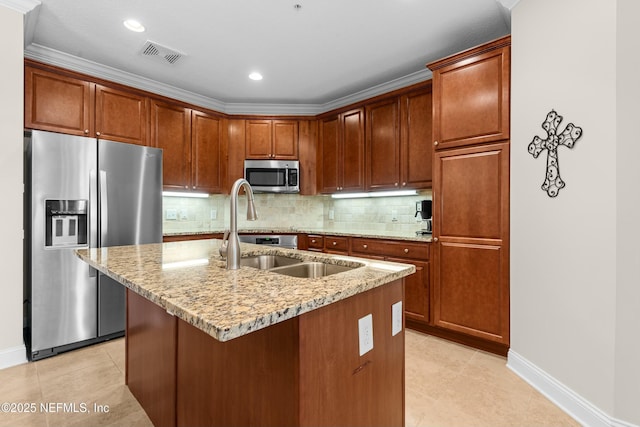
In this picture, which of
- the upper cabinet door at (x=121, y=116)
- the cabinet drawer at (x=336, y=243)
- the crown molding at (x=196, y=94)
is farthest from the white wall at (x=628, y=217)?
the upper cabinet door at (x=121, y=116)

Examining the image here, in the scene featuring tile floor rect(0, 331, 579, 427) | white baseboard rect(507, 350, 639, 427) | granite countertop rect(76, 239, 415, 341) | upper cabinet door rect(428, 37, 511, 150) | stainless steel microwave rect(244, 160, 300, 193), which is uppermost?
upper cabinet door rect(428, 37, 511, 150)

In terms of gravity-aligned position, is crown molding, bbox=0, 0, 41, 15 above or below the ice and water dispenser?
above

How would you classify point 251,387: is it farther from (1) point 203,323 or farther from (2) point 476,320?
(2) point 476,320

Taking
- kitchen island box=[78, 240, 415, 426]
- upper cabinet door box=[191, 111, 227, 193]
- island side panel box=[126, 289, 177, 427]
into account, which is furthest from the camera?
upper cabinet door box=[191, 111, 227, 193]

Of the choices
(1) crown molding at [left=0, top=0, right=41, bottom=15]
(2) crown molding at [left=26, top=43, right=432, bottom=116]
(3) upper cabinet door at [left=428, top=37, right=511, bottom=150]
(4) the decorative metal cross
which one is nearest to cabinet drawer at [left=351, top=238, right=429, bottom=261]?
(3) upper cabinet door at [left=428, top=37, right=511, bottom=150]

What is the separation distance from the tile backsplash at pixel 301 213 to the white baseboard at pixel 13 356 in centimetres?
183

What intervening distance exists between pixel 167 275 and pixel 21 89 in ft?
7.46

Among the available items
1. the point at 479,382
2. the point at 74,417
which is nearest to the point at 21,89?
the point at 74,417

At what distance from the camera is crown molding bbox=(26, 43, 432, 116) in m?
2.93

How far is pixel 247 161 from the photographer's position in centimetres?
427

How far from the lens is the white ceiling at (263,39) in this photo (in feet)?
7.72

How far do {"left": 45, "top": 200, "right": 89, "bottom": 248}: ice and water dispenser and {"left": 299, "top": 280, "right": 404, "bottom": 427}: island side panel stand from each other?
2.58 m

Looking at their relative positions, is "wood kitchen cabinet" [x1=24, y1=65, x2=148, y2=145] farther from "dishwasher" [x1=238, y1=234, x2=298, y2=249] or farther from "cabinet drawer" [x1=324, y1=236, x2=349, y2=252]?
"cabinet drawer" [x1=324, y1=236, x2=349, y2=252]

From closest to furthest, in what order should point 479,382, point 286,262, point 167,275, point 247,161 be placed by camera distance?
point 167,275 < point 286,262 < point 479,382 < point 247,161
